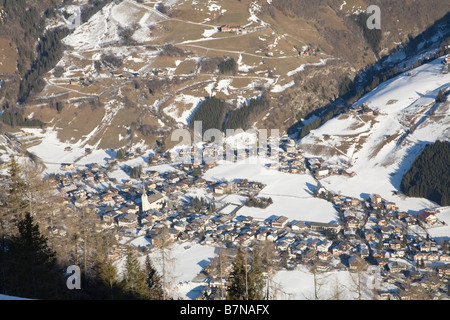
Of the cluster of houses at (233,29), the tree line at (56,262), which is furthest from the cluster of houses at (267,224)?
the cluster of houses at (233,29)

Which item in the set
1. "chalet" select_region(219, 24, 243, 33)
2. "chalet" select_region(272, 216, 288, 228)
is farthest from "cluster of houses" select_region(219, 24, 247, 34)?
"chalet" select_region(272, 216, 288, 228)

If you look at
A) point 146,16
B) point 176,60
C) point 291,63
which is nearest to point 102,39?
point 146,16

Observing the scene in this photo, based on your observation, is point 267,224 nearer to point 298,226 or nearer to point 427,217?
point 298,226

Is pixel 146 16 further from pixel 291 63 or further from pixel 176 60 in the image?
pixel 291 63

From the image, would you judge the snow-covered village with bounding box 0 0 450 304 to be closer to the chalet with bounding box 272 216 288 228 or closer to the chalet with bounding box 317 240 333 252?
the chalet with bounding box 272 216 288 228

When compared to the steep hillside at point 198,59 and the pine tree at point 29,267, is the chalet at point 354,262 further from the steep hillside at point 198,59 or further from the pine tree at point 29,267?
the steep hillside at point 198,59

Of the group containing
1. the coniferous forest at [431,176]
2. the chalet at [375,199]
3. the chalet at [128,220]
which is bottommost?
the chalet at [128,220]
